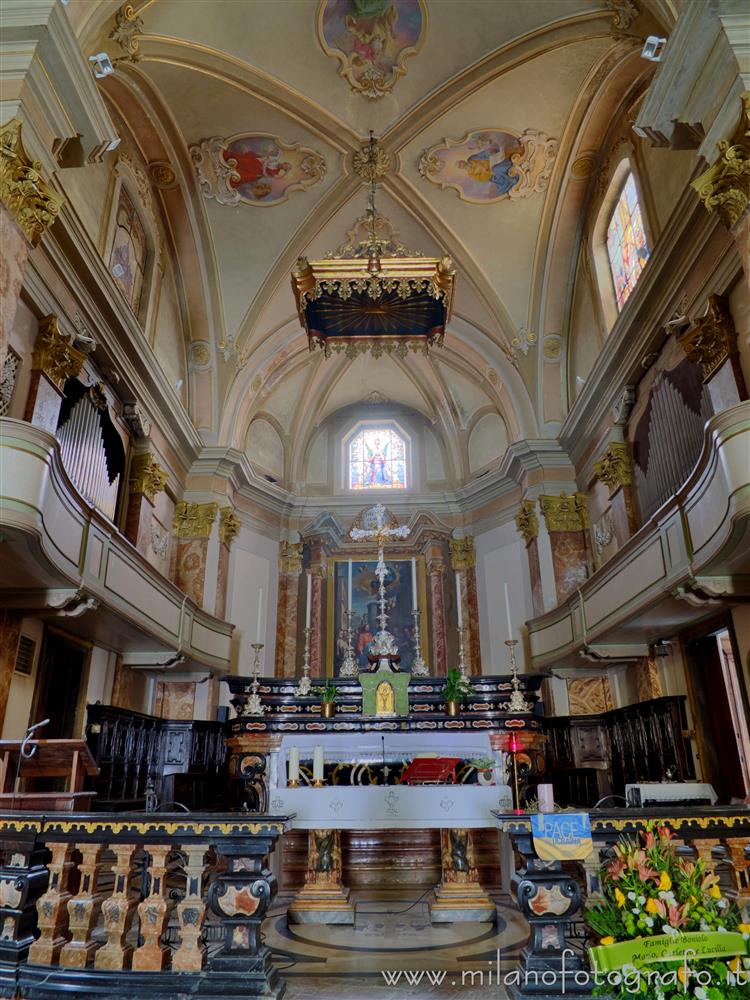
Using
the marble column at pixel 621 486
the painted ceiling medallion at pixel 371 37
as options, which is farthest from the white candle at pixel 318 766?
the painted ceiling medallion at pixel 371 37

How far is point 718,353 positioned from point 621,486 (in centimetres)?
400

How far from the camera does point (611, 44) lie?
37.0 feet

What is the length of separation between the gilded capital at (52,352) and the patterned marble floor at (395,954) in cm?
669

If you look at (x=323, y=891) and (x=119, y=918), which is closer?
(x=119, y=918)

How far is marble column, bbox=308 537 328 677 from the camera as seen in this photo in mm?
17422

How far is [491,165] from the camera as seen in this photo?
13703 millimetres

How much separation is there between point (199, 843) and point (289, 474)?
1535cm

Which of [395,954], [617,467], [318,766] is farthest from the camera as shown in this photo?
[617,467]

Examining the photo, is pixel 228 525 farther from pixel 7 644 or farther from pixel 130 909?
pixel 130 909

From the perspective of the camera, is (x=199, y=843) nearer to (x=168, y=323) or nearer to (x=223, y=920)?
(x=223, y=920)

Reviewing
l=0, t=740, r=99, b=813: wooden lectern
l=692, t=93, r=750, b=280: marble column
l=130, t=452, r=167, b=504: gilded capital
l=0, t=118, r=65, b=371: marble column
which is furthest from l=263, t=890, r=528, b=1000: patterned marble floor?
l=130, t=452, r=167, b=504: gilded capital

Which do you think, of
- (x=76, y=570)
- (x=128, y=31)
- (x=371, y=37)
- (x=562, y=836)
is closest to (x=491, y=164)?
(x=371, y=37)

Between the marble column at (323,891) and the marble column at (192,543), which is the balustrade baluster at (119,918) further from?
the marble column at (192,543)

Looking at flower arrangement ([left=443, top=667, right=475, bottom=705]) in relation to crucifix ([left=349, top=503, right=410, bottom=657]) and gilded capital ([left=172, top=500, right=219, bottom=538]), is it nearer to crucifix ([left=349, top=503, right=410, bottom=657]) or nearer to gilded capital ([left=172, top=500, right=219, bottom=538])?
crucifix ([left=349, top=503, right=410, bottom=657])
